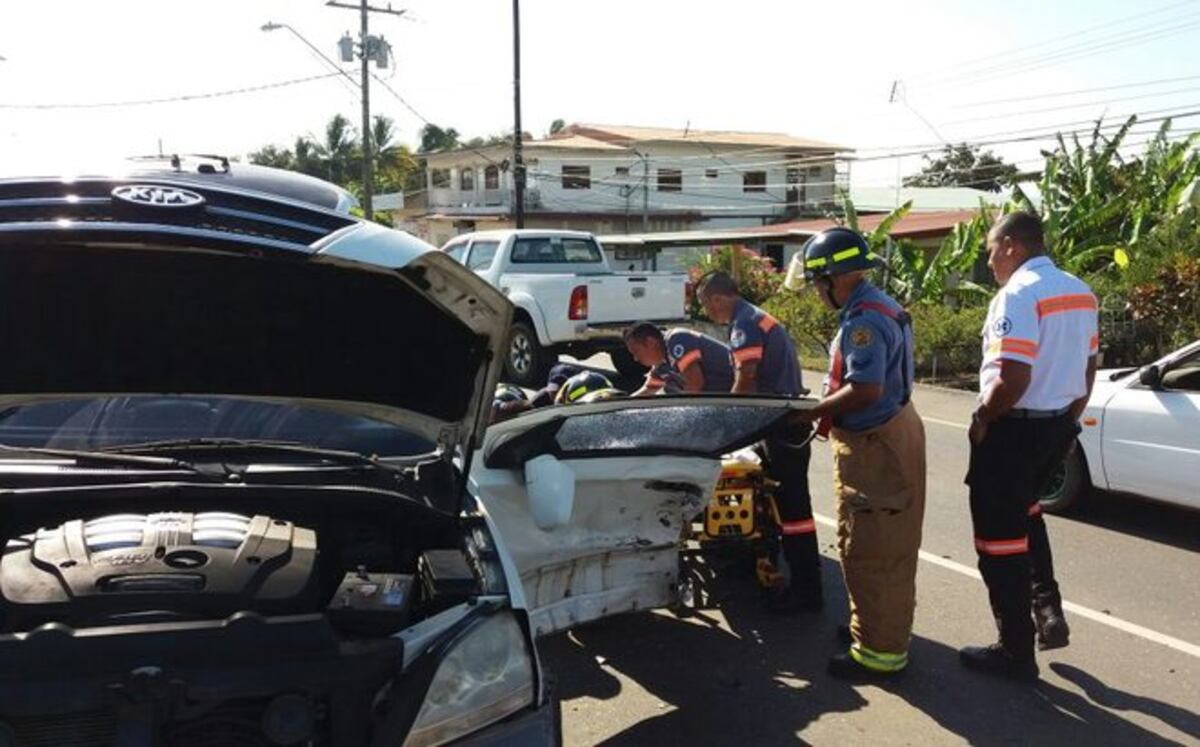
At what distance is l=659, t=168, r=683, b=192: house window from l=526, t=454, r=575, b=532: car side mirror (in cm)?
4542

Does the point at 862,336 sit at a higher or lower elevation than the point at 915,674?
higher

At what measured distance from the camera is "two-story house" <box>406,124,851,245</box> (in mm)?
47156

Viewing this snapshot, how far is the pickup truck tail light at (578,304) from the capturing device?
42.6 ft

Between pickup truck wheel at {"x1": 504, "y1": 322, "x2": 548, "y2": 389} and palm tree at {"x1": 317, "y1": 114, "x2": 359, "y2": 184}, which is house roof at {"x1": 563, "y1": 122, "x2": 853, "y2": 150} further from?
pickup truck wheel at {"x1": 504, "y1": 322, "x2": 548, "y2": 389}

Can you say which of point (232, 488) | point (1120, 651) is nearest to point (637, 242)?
point (1120, 651)

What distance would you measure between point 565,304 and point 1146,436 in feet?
25.5

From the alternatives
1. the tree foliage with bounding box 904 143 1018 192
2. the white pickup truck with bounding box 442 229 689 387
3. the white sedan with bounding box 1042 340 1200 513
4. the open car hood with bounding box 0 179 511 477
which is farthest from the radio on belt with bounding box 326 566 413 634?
the tree foliage with bounding box 904 143 1018 192

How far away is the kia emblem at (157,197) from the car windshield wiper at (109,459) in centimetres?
74

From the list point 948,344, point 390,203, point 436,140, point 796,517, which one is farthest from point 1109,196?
point 436,140

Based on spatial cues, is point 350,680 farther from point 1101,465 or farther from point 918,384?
point 918,384

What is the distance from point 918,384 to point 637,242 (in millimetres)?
13947

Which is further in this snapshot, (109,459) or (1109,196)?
(1109,196)

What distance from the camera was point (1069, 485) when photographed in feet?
22.7

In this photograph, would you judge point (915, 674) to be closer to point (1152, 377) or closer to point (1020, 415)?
point (1020, 415)
